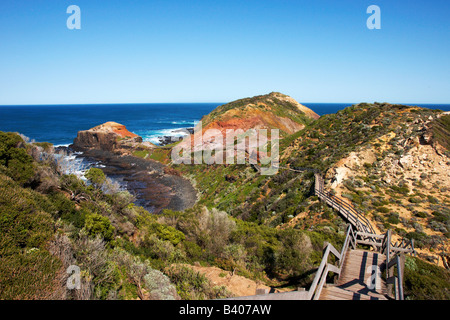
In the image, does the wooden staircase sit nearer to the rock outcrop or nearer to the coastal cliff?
the coastal cliff

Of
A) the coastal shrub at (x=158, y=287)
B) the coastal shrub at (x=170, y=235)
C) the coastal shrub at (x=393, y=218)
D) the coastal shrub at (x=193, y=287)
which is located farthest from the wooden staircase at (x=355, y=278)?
the coastal shrub at (x=170, y=235)

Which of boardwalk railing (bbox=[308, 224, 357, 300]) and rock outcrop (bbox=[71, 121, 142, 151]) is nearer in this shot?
boardwalk railing (bbox=[308, 224, 357, 300])

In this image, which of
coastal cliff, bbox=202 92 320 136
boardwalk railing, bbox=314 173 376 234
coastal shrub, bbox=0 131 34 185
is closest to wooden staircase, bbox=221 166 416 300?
boardwalk railing, bbox=314 173 376 234

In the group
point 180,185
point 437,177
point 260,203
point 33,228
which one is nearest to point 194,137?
point 180,185

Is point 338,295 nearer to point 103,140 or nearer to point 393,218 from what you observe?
point 393,218

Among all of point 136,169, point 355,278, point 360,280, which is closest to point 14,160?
point 355,278

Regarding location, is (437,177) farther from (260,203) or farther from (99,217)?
(99,217)
